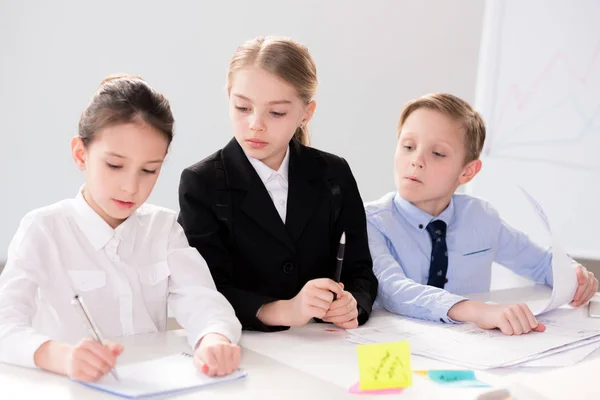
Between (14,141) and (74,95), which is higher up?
(74,95)

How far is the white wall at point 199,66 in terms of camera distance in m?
2.65

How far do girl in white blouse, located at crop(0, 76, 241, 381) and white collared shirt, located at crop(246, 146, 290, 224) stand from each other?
0.24 metres

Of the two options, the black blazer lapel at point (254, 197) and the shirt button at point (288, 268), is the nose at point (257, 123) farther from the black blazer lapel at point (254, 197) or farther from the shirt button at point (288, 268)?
the shirt button at point (288, 268)

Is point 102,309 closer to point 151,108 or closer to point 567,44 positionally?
point 151,108

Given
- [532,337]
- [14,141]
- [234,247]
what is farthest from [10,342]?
[14,141]

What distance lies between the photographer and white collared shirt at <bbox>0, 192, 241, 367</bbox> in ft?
4.42

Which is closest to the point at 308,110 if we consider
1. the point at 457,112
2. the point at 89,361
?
the point at 457,112

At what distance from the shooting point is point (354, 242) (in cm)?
175

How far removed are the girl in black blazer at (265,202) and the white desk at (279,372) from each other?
0.10 meters

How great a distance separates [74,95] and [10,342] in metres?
1.70

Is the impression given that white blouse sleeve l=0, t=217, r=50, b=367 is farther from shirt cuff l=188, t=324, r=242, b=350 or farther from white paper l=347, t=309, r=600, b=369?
white paper l=347, t=309, r=600, b=369

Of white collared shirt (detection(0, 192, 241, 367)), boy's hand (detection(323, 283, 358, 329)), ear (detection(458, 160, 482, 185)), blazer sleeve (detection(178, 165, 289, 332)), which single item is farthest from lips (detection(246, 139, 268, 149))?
ear (detection(458, 160, 482, 185))

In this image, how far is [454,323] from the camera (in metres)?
1.60

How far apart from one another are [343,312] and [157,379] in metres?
0.48
